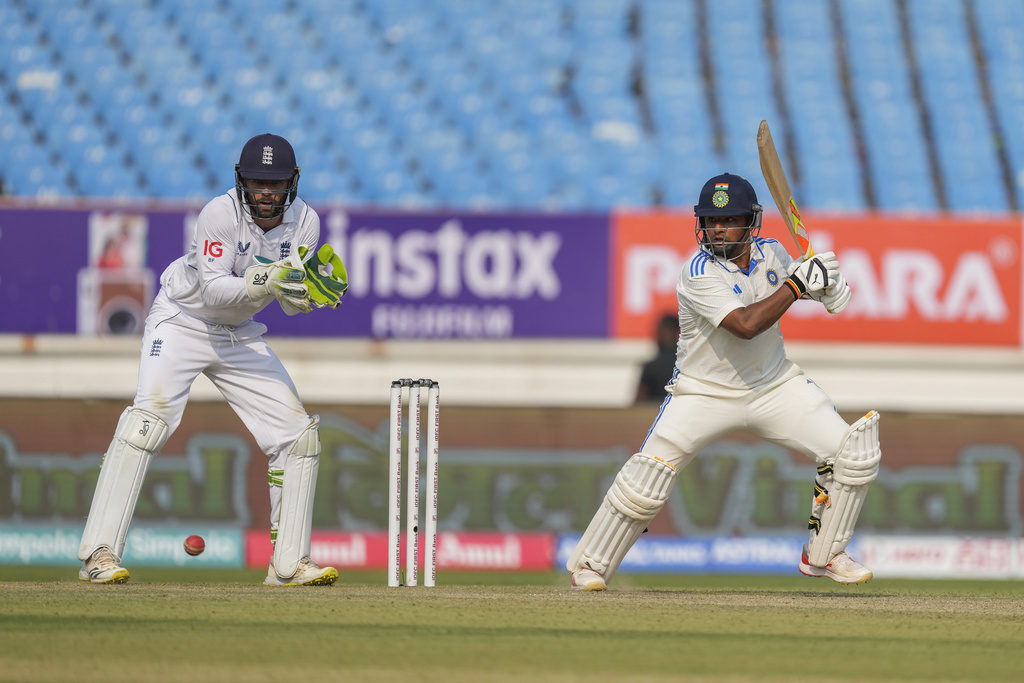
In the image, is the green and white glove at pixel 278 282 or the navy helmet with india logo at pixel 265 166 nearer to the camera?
the green and white glove at pixel 278 282

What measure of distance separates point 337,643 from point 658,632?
1051mm

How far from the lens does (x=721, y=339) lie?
5.29 m

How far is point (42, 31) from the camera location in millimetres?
13328

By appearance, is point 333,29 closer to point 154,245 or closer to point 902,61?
point 154,245

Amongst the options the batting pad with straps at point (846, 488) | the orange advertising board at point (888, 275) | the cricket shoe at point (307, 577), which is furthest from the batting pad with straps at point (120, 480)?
the orange advertising board at point (888, 275)

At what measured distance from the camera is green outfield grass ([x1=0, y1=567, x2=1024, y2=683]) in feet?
11.8

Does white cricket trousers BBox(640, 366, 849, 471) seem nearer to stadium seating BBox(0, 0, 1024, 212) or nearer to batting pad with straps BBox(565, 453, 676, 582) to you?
batting pad with straps BBox(565, 453, 676, 582)

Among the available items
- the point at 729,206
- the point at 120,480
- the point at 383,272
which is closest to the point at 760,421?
the point at 729,206

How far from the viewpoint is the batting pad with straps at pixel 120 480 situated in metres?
5.32

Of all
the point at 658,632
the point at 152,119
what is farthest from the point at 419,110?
the point at 658,632

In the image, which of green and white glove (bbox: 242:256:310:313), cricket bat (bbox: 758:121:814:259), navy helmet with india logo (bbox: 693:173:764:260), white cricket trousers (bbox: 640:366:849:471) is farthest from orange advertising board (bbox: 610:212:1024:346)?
green and white glove (bbox: 242:256:310:313)

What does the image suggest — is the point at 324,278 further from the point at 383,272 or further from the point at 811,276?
the point at 383,272

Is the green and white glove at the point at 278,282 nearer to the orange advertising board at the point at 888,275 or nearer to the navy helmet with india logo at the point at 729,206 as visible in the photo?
the navy helmet with india logo at the point at 729,206

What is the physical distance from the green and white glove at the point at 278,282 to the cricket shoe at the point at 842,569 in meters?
2.31
